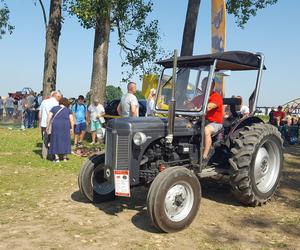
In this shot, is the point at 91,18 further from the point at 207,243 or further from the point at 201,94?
the point at 207,243

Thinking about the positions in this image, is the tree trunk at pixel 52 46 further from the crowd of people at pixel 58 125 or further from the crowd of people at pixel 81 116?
the crowd of people at pixel 58 125

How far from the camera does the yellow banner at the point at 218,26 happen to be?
11570 mm

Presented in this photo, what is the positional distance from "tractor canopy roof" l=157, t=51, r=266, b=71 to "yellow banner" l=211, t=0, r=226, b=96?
4.94 m

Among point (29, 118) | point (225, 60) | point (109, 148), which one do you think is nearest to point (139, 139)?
Result: point (109, 148)

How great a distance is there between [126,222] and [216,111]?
6.64 feet

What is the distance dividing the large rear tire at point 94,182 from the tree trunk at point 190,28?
8978 millimetres

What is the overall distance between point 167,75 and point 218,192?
6.95 ft

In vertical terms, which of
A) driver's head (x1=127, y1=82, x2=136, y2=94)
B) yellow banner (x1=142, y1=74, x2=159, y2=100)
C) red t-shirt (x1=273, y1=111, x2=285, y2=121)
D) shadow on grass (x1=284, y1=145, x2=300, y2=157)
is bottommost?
shadow on grass (x1=284, y1=145, x2=300, y2=157)

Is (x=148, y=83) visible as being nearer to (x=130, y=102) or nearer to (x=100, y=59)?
(x=100, y=59)

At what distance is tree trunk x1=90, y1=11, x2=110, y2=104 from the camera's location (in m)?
14.8

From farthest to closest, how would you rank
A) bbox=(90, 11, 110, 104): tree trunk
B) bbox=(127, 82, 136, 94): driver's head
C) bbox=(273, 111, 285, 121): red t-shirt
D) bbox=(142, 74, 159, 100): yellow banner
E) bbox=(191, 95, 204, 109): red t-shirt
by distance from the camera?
bbox=(273, 111, 285, 121): red t-shirt
bbox=(142, 74, 159, 100): yellow banner
bbox=(90, 11, 110, 104): tree trunk
bbox=(127, 82, 136, 94): driver's head
bbox=(191, 95, 204, 109): red t-shirt

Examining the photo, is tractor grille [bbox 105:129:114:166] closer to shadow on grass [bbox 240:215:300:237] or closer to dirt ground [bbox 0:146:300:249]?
dirt ground [bbox 0:146:300:249]

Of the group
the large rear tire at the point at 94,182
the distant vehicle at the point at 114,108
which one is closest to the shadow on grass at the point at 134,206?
the large rear tire at the point at 94,182

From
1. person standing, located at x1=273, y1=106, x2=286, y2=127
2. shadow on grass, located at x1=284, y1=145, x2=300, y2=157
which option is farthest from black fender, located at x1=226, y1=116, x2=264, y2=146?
person standing, located at x1=273, y1=106, x2=286, y2=127
